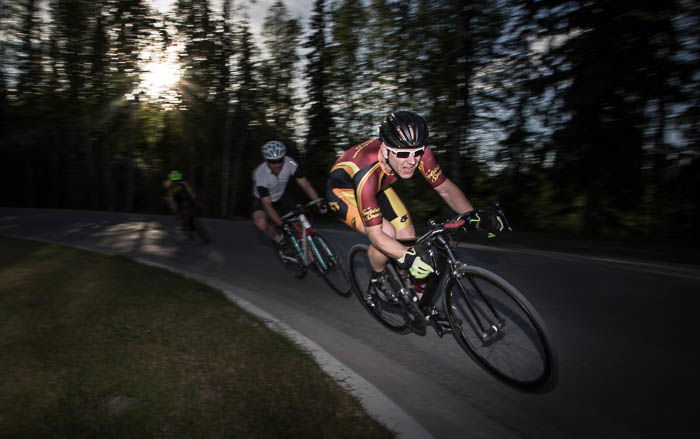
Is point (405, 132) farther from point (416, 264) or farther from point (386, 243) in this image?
point (416, 264)

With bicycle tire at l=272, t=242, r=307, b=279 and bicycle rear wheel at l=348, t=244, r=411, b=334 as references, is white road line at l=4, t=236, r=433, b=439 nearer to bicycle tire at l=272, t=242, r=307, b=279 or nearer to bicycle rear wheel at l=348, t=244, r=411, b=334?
bicycle rear wheel at l=348, t=244, r=411, b=334

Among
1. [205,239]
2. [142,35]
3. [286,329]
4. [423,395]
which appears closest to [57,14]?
[142,35]

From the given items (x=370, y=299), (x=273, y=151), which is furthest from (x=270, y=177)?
(x=370, y=299)

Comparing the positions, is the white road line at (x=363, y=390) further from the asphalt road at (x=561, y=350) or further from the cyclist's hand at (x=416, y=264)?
the cyclist's hand at (x=416, y=264)

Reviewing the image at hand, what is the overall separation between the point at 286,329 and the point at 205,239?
272 inches

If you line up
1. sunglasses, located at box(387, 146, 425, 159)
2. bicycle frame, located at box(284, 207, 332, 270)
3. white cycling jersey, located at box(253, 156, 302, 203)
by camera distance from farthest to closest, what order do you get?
→ white cycling jersey, located at box(253, 156, 302, 203), bicycle frame, located at box(284, 207, 332, 270), sunglasses, located at box(387, 146, 425, 159)

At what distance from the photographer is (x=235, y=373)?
3.63 metres

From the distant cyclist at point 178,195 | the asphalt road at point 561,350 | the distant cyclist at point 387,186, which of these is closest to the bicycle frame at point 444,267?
the distant cyclist at point 387,186

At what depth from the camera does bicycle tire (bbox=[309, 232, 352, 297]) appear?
6.26 metres

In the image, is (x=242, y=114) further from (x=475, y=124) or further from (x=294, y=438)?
(x=294, y=438)

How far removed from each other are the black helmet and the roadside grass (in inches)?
71.9

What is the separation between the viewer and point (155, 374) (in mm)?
3580

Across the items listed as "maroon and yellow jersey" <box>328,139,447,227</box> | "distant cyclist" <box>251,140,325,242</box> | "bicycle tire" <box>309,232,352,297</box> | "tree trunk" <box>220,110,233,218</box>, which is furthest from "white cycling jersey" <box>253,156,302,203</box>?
"tree trunk" <box>220,110,233,218</box>

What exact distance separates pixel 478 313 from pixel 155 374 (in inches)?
96.0
